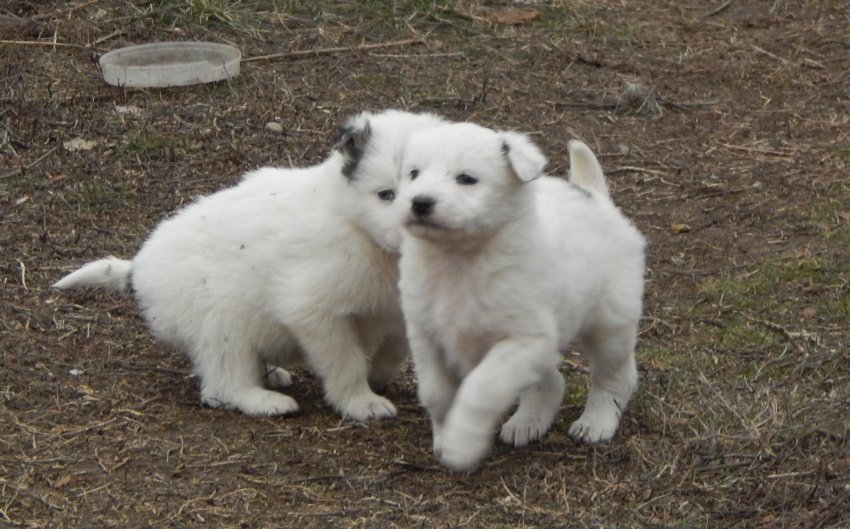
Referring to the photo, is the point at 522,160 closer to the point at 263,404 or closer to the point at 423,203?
the point at 423,203

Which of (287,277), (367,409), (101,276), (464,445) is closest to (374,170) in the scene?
(287,277)

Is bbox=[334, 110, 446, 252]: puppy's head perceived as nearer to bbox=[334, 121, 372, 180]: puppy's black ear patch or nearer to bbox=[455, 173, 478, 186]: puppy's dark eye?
bbox=[334, 121, 372, 180]: puppy's black ear patch

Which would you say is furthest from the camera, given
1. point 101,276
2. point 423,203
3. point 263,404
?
point 101,276

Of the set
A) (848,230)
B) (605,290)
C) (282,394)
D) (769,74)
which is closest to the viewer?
(605,290)

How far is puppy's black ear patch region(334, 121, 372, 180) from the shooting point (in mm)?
5008

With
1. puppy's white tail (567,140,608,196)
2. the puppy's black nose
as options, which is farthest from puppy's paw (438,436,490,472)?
puppy's white tail (567,140,608,196)

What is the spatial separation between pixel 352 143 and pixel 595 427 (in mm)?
1530

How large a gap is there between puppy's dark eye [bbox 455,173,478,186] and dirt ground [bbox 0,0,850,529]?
1.13 meters

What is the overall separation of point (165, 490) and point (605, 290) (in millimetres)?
1830

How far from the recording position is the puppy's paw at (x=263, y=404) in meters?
5.36

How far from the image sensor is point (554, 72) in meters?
9.91

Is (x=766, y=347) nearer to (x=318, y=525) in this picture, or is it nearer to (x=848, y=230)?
(x=848, y=230)

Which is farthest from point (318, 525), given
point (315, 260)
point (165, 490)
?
point (315, 260)

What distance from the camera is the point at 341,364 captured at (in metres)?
5.25
